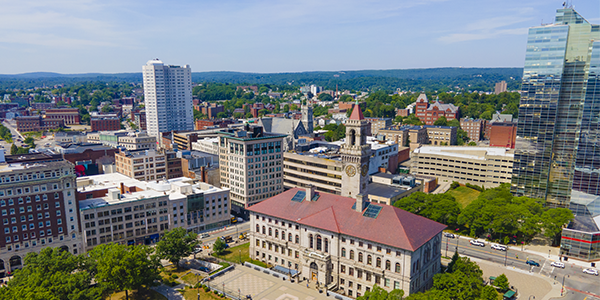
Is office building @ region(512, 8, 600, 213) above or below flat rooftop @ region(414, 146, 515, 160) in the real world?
above

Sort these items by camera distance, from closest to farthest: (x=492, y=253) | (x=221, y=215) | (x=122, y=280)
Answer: (x=122, y=280)
(x=492, y=253)
(x=221, y=215)

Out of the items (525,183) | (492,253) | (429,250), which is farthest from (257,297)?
(525,183)

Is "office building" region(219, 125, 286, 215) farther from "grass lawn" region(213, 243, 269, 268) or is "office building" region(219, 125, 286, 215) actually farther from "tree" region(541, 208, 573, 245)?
"tree" region(541, 208, 573, 245)

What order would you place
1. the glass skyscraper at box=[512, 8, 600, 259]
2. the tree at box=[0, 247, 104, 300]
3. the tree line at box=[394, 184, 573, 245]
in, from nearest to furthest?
the tree at box=[0, 247, 104, 300] < the tree line at box=[394, 184, 573, 245] < the glass skyscraper at box=[512, 8, 600, 259]

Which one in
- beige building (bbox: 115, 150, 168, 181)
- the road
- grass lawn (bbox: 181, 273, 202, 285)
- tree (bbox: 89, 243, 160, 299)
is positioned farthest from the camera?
beige building (bbox: 115, 150, 168, 181)

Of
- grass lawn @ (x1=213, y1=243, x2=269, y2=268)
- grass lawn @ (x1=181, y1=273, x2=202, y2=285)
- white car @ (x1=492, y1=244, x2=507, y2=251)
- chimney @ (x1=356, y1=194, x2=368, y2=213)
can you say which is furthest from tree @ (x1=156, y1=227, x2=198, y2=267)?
white car @ (x1=492, y1=244, x2=507, y2=251)

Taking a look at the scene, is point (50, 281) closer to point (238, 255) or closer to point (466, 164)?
→ point (238, 255)

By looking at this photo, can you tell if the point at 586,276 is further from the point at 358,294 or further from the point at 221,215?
the point at 221,215

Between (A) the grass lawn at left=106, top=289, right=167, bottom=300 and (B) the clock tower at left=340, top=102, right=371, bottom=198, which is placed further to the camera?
(B) the clock tower at left=340, top=102, right=371, bottom=198
